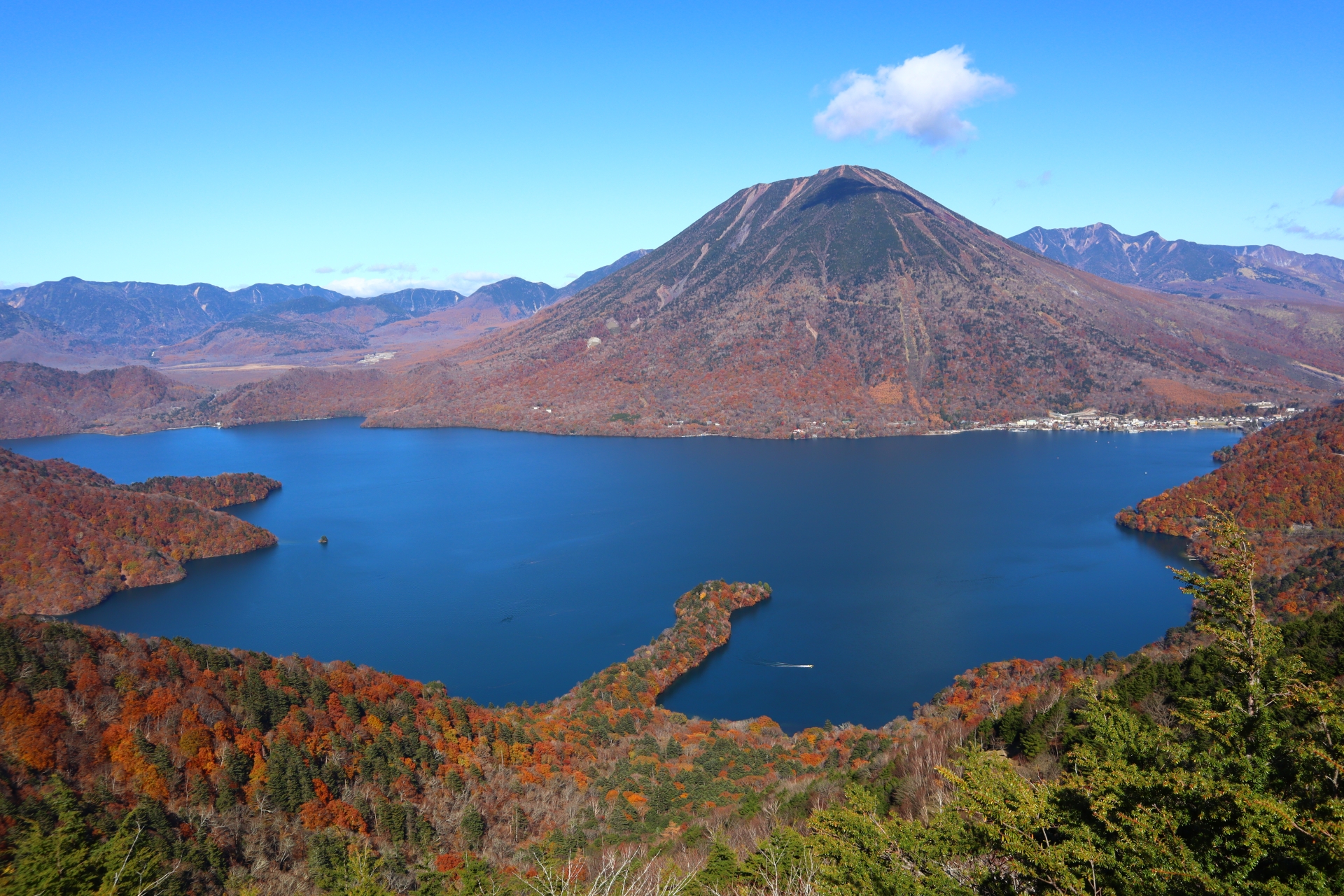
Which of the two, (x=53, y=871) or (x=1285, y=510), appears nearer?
(x=53, y=871)

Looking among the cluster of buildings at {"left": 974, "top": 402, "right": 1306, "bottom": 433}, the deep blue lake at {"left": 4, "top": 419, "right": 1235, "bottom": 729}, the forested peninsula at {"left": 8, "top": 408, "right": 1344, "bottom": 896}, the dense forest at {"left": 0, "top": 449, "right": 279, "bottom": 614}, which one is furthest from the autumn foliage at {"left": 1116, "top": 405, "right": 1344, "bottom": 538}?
the dense forest at {"left": 0, "top": 449, "right": 279, "bottom": 614}

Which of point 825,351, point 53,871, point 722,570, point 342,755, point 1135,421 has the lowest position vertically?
point 722,570

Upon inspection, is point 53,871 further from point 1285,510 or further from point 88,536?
point 1285,510

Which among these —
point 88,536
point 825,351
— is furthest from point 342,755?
point 825,351

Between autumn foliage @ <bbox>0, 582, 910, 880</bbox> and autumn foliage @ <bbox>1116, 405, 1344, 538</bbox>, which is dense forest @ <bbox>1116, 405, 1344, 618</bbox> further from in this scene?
autumn foliage @ <bbox>0, 582, 910, 880</bbox>

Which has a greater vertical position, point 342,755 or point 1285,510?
point 1285,510

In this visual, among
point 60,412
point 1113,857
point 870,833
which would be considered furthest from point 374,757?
point 60,412
